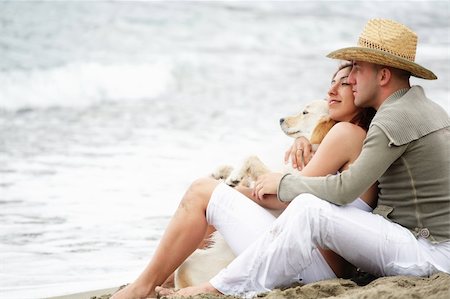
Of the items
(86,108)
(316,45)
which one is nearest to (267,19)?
(316,45)

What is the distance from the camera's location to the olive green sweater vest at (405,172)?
10.8 feet

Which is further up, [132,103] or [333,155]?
[132,103]

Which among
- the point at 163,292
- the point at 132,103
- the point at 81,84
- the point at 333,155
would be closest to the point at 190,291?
the point at 163,292

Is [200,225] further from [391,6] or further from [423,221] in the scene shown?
[391,6]

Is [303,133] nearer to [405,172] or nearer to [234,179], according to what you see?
[234,179]

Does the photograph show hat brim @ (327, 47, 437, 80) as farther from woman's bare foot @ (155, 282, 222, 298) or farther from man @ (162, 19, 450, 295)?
woman's bare foot @ (155, 282, 222, 298)

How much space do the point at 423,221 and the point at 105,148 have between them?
23.4 ft

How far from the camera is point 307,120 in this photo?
13.3 ft

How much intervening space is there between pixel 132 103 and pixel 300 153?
10257mm

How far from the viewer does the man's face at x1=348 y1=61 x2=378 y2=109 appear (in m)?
3.58

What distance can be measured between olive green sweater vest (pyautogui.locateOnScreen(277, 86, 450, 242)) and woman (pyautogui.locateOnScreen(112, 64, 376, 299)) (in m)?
0.16

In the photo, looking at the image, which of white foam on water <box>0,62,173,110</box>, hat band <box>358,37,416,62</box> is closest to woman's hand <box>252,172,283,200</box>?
hat band <box>358,37,416,62</box>

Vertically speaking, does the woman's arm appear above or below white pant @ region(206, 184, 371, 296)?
above

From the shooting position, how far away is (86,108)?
13.3m
